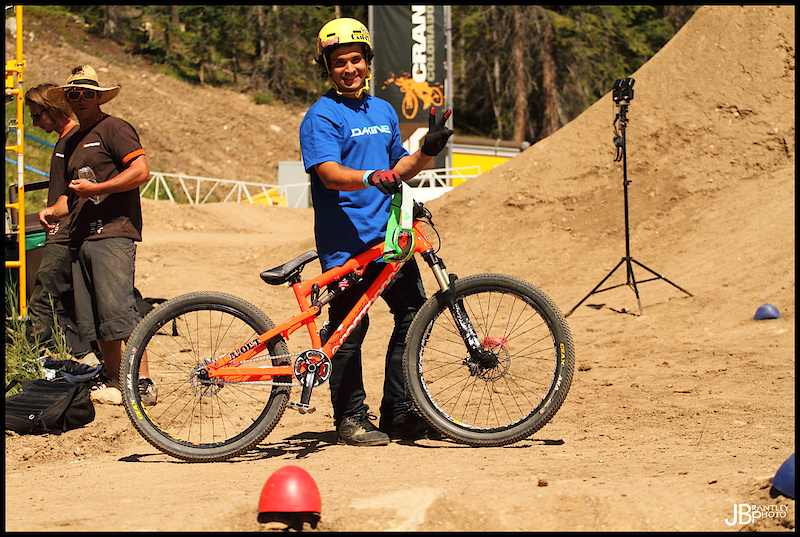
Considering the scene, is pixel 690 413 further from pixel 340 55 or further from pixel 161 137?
pixel 161 137

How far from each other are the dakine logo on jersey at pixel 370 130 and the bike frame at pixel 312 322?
569 mm

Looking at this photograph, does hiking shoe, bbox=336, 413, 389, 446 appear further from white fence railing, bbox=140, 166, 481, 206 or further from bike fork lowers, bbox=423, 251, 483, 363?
white fence railing, bbox=140, 166, 481, 206

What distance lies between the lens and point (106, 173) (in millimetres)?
4918

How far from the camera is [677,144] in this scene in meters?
10.6

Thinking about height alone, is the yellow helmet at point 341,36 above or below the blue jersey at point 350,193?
above

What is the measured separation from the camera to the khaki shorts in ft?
15.7

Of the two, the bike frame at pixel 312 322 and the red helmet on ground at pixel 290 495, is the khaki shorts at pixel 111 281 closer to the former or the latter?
the bike frame at pixel 312 322

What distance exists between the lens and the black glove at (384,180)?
3.66 metres

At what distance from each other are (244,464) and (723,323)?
16.3ft

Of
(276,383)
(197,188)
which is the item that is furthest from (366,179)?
(197,188)

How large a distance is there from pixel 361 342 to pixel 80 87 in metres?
2.44

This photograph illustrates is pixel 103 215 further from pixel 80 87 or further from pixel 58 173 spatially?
pixel 58 173

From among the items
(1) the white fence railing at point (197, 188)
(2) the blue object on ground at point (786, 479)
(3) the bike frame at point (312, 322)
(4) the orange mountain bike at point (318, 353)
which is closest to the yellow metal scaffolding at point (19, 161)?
(4) the orange mountain bike at point (318, 353)

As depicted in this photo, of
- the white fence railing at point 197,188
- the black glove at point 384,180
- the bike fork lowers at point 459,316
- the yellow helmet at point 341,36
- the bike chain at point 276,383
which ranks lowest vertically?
the white fence railing at point 197,188
